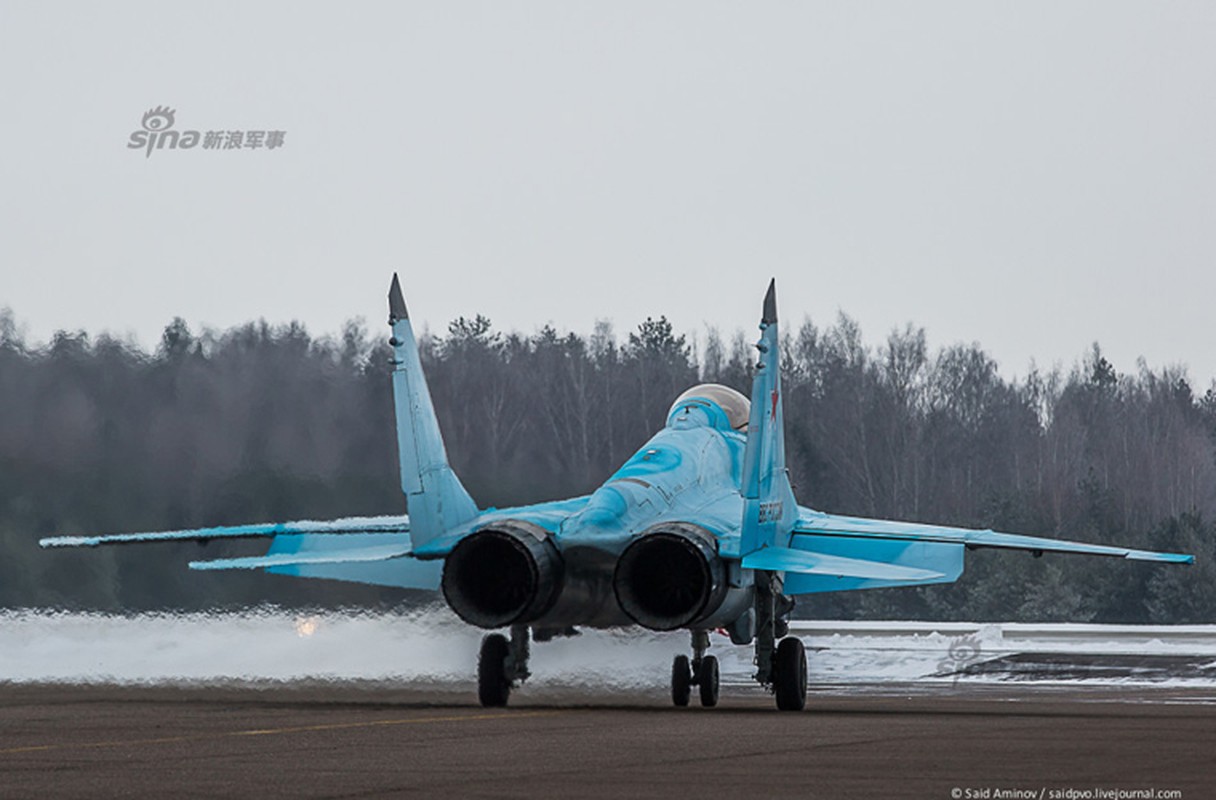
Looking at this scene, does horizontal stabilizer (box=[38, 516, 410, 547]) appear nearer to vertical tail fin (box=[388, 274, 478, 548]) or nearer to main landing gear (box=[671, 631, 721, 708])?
vertical tail fin (box=[388, 274, 478, 548])

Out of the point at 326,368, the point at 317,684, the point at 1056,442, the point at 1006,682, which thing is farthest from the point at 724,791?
the point at 1056,442

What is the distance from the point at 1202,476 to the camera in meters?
55.6

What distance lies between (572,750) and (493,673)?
6.64 meters

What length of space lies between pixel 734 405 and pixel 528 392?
21.9 ft

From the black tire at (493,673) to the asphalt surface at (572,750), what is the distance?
0.71 ft

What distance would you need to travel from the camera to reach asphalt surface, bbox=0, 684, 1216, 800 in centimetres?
898

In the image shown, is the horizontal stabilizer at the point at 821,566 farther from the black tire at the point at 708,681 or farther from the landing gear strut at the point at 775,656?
the black tire at the point at 708,681

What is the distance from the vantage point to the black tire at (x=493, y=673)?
18.0 metres

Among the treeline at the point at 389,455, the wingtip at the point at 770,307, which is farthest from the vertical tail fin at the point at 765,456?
the treeline at the point at 389,455

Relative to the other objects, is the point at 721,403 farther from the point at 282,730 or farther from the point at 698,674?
the point at 282,730

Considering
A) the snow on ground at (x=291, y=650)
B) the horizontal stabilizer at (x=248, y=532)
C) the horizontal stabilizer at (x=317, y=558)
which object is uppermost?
the horizontal stabilizer at (x=248, y=532)

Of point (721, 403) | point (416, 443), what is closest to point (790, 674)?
point (416, 443)

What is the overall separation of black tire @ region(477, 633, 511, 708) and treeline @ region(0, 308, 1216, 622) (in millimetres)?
3780

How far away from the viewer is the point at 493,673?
18000 millimetres
